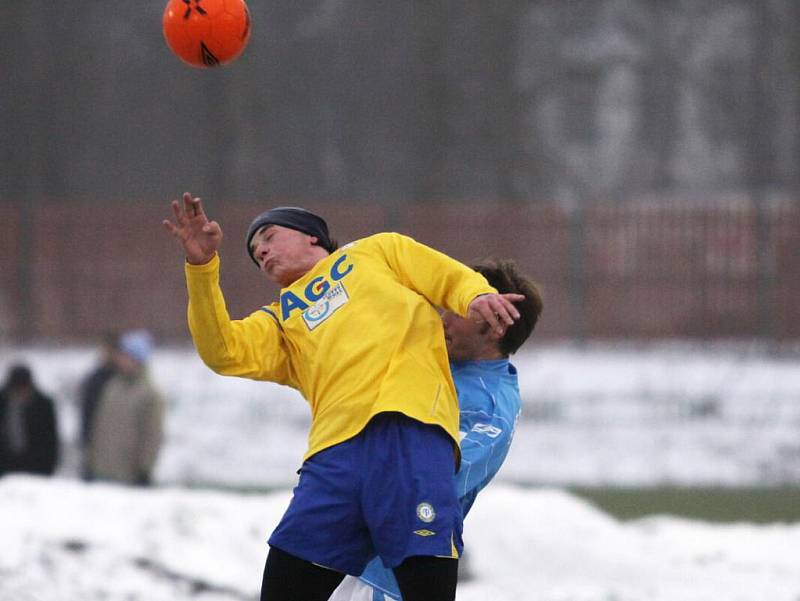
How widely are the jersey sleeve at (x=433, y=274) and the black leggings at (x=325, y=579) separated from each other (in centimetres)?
78

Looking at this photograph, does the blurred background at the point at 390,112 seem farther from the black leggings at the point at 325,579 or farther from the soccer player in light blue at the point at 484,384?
the black leggings at the point at 325,579

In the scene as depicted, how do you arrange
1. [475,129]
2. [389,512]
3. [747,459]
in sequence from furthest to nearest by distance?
[475,129]
[747,459]
[389,512]

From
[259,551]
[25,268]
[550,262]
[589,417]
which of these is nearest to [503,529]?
[259,551]

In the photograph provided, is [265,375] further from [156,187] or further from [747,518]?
[156,187]

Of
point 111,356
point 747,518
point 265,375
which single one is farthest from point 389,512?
point 747,518

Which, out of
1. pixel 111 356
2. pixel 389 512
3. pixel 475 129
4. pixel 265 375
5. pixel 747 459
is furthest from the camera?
pixel 475 129

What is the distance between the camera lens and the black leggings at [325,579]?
4461 millimetres

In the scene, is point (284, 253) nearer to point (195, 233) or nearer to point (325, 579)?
point (195, 233)

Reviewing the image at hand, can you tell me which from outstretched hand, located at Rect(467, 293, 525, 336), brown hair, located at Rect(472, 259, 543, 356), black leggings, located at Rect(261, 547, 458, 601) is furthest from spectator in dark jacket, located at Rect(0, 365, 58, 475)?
outstretched hand, located at Rect(467, 293, 525, 336)

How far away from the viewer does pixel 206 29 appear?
5.49 m

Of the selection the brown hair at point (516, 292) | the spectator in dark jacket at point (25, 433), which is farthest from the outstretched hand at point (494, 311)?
the spectator in dark jacket at point (25, 433)

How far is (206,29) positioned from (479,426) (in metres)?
1.79

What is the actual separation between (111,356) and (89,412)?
0.48 m

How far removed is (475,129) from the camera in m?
28.9
